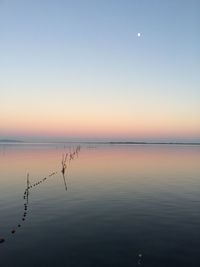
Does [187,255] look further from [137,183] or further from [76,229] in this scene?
[137,183]

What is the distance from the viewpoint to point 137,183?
55281 mm

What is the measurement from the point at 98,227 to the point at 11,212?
445 inches

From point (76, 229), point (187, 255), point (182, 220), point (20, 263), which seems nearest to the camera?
point (20, 263)

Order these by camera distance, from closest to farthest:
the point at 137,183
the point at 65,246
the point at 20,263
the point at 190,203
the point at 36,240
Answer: the point at 20,263 < the point at 65,246 < the point at 36,240 < the point at 190,203 < the point at 137,183

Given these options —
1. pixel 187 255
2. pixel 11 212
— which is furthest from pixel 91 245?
pixel 11 212

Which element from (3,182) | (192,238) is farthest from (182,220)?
(3,182)

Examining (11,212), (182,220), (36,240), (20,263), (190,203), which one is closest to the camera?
(20,263)

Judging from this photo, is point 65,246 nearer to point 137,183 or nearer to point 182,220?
point 182,220

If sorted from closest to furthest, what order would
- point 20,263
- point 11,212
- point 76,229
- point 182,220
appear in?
point 20,263 < point 76,229 < point 182,220 < point 11,212

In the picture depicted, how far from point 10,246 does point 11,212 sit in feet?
37.2

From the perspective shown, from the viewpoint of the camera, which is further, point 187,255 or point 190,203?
point 190,203

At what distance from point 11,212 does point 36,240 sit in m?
10.8

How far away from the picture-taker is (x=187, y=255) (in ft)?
72.1

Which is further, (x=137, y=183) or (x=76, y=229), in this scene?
(x=137, y=183)
